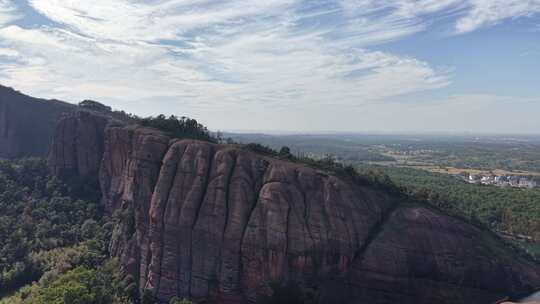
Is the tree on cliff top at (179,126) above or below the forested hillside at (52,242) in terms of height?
above

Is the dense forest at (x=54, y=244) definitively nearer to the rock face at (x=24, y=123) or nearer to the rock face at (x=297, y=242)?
the rock face at (x=297, y=242)

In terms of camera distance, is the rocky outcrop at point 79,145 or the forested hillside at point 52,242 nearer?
the forested hillside at point 52,242

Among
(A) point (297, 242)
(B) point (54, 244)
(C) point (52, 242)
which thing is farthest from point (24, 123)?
(A) point (297, 242)

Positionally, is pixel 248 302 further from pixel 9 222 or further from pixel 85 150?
pixel 85 150

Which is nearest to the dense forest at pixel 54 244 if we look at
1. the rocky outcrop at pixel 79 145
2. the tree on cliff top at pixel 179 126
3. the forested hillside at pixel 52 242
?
the forested hillside at pixel 52 242

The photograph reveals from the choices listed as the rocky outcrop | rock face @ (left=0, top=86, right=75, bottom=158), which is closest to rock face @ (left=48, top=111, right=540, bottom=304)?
the rocky outcrop

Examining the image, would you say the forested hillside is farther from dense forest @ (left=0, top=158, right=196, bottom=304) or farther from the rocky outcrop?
the rocky outcrop

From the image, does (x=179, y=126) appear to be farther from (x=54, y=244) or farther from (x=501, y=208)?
(x=501, y=208)
